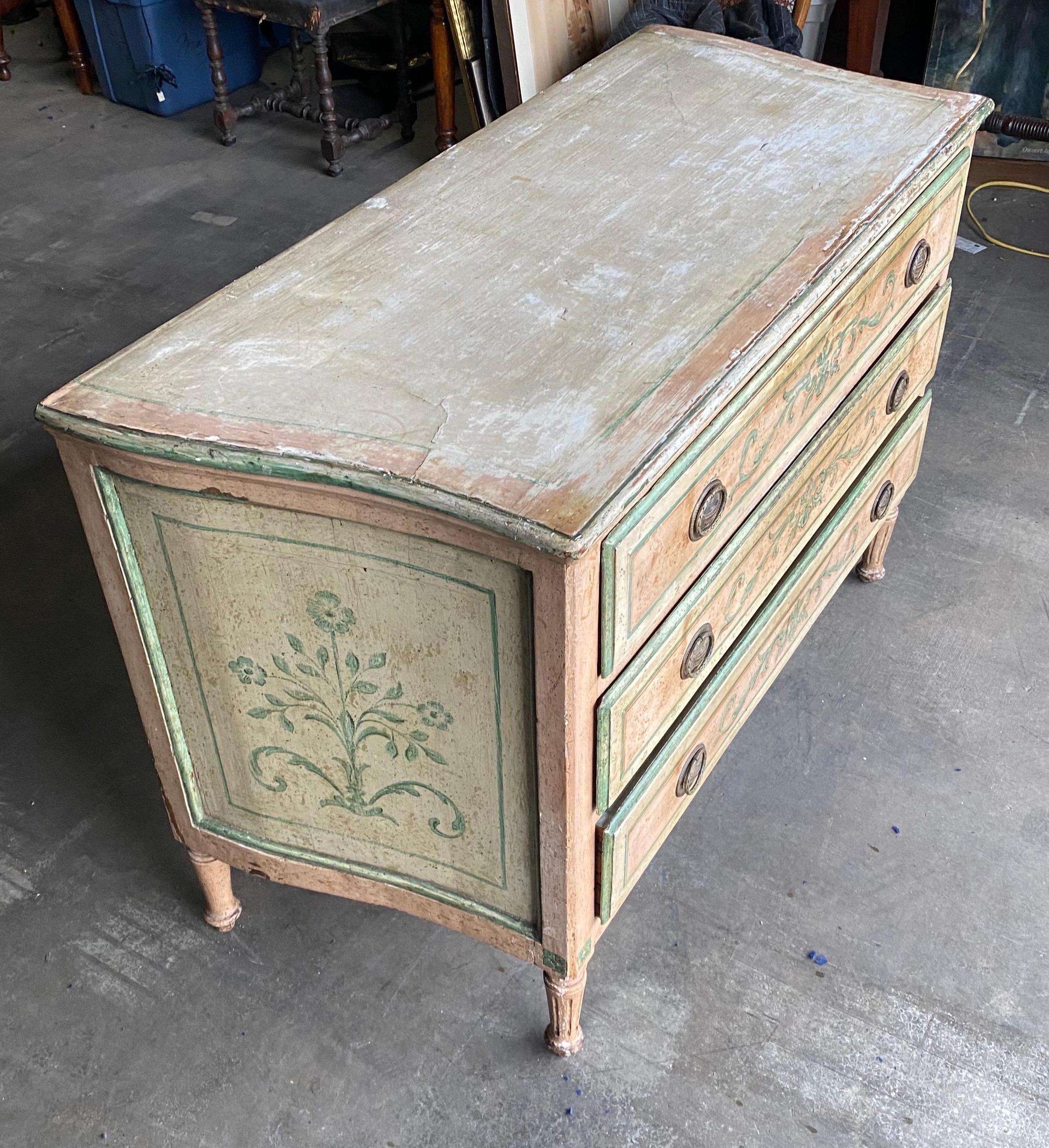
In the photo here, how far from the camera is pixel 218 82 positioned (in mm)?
4098

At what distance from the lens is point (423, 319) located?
1349 mm

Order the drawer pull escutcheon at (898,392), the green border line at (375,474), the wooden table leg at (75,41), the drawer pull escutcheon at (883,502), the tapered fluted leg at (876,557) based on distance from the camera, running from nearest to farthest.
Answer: the green border line at (375,474) → the drawer pull escutcheon at (898,392) → the drawer pull escutcheon at (883,502) → the tapered fluted leg at (876,557) → the wooden table leg at (75,41)

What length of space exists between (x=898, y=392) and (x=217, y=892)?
52.9 inches

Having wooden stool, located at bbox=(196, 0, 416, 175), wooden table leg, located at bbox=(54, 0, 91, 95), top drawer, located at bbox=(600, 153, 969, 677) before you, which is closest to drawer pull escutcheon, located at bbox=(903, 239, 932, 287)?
top drawer, located at bbox=(600, 153, 969, 677)

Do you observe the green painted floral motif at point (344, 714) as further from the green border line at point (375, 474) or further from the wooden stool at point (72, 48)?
the wooden stool at point (72, 48)

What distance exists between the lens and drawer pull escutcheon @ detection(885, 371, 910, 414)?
1.94m

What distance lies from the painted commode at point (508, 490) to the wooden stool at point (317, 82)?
2.09m

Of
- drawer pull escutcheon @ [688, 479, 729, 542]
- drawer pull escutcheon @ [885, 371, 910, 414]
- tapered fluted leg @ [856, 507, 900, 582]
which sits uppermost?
drawer pull escutcheon @ [688, 479, 729, 542]

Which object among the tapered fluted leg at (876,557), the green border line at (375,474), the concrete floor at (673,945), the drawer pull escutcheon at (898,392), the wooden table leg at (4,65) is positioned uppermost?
the green border line at (375,474)

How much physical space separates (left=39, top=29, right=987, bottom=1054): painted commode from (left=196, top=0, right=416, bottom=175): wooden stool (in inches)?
82.3

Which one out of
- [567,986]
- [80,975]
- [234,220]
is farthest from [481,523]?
[234,220]

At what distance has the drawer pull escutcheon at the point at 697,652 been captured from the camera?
1.45m

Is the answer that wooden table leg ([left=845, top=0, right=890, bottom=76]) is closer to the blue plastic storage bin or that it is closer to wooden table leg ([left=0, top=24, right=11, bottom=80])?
the blue plastic storage bin

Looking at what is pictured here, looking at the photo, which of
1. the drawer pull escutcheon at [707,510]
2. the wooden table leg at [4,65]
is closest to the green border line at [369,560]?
the drawer pull escutcheon at [707,510]
